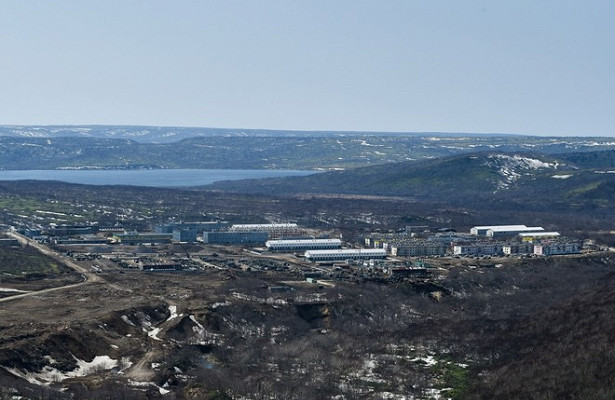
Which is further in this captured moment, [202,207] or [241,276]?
[202,207]

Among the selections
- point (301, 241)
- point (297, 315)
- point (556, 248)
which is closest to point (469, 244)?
point (556, 248)

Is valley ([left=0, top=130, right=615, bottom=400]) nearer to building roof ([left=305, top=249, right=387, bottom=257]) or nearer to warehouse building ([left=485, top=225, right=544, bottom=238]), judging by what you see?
building roof ([left=305, top=249, right=387, bottom=257])

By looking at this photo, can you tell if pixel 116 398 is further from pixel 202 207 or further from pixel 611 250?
pixel 202 207

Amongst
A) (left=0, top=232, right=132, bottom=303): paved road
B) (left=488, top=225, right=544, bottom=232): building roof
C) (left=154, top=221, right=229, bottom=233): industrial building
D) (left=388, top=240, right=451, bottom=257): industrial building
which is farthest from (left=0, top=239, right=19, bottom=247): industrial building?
(left=488, top=225, right=544, bottom=232): building roof

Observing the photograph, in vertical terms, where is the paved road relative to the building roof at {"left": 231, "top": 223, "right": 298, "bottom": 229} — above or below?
above

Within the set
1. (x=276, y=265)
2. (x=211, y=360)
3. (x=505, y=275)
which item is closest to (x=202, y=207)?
(x=276, y=265)

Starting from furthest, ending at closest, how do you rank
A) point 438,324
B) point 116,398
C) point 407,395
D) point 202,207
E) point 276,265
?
1. point 202,207
2. point 276,265
3. point 438,324
4. point 407,395
5. point 116,398

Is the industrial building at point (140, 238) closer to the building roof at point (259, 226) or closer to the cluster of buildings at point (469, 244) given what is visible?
the building roof at point (259, 226)
